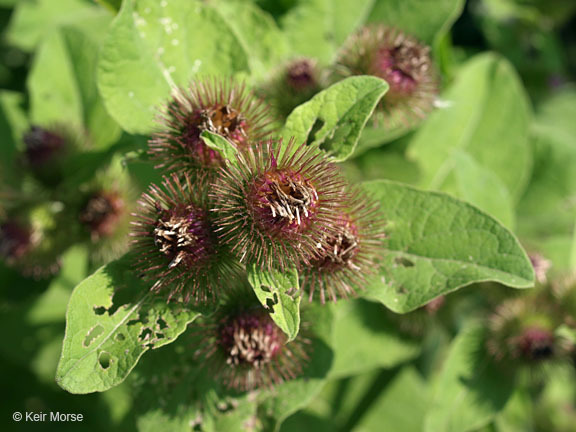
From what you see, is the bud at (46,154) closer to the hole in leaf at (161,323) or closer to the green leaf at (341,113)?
the hole in leaf at (161,323)

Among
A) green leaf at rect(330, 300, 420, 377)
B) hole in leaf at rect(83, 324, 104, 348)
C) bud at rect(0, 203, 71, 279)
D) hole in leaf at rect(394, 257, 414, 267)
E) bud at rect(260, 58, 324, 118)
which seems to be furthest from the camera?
green leaf at rect(330, 300, 420, 377)

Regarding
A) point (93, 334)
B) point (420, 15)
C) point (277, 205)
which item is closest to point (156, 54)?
point (277, 205)

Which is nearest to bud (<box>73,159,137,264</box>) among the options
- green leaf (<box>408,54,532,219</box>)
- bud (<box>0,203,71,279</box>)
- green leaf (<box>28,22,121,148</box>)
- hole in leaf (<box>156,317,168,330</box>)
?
bud (<box>0,203,71,279</box>)

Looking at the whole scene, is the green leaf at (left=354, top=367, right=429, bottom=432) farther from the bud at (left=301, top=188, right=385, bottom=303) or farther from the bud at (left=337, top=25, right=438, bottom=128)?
the bud at (left=337, top=25, right=438, bottom=128)

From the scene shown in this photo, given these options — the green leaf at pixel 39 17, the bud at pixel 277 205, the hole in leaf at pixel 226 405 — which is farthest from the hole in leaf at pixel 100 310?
the green leaf at pixel 39 17

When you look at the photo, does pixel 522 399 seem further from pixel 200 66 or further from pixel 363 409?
pixel 200 66

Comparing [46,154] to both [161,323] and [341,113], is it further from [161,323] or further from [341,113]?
[341,113]
